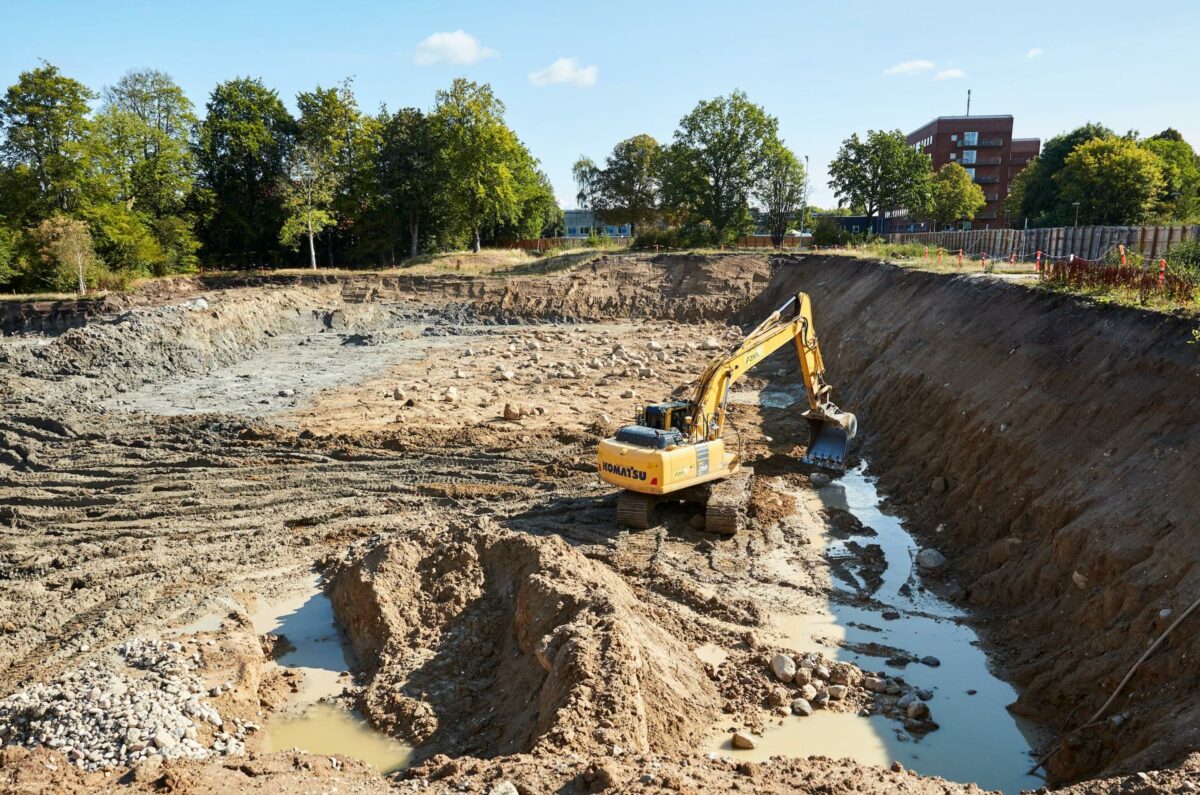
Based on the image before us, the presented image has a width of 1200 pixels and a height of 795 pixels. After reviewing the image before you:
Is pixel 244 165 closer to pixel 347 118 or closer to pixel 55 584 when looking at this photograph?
pixel 347 118

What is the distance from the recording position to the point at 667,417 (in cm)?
1288

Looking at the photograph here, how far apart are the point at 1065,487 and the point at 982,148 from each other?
253 ft

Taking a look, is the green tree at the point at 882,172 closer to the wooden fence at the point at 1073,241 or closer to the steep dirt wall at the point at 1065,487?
the wooden fence at the point at 1073,241

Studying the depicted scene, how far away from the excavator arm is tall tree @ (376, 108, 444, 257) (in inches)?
1435

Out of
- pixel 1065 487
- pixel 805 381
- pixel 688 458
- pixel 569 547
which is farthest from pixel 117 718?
pixel 805 381

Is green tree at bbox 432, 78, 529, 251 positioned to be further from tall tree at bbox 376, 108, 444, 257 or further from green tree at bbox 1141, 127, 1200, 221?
green tree at bbox 1141, 127, 1200, 221

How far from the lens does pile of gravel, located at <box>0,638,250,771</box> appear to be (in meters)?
6.81

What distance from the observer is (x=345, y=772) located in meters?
6.65

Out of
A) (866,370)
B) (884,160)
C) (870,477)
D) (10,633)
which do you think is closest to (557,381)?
(866,370)

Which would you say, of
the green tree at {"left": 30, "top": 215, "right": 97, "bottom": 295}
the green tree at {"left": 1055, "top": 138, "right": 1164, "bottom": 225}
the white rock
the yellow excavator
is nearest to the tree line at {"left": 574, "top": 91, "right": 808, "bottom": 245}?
the green tree at {"left": 1055, "top": 138, "right": 1164, "bottom": 225}

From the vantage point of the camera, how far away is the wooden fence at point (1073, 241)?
931 inches

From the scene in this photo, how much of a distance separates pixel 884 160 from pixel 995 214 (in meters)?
35.8

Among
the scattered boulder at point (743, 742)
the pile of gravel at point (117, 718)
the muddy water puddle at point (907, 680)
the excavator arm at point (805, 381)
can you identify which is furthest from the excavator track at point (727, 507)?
the pile of gravel at point (117, 718)

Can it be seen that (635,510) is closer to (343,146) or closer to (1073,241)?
(1073,241)
